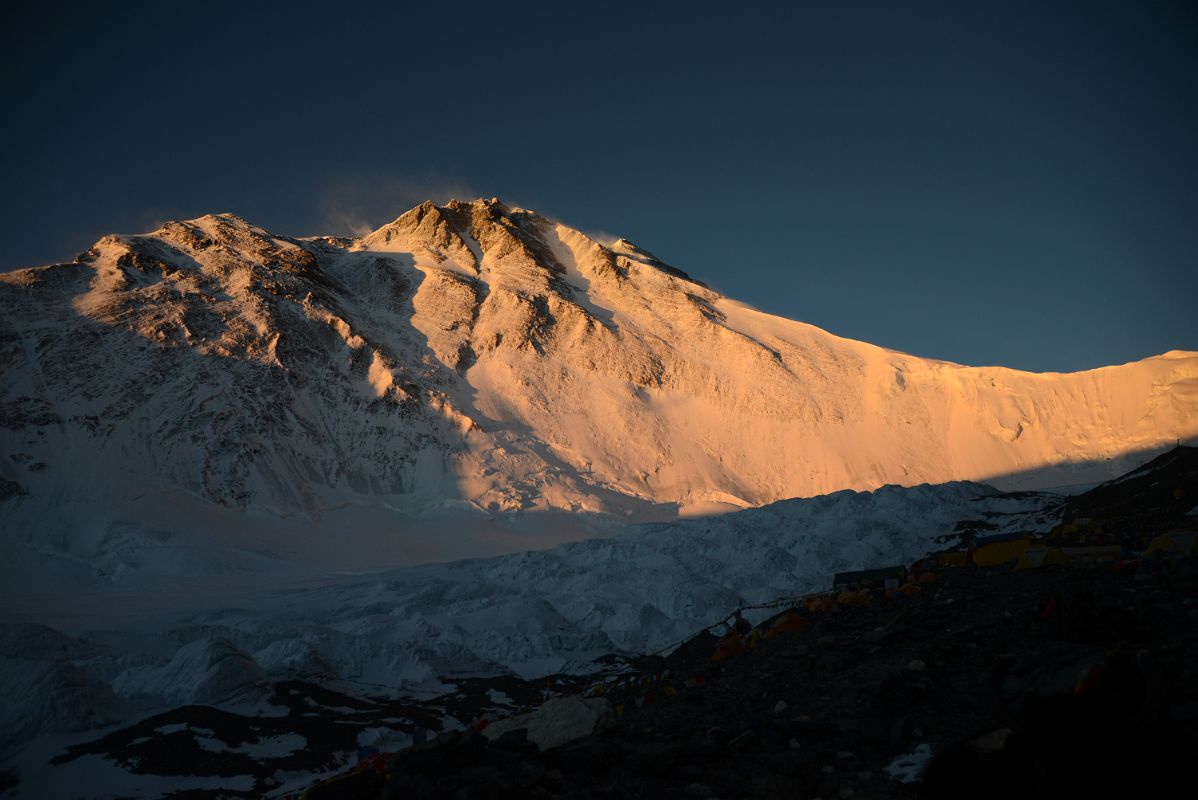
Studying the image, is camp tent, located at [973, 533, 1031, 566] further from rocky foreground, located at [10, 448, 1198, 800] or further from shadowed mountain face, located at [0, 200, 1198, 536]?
shadowed mountain face, located at [0, 200, 1198, 536]

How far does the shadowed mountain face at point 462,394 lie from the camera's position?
6406 cm

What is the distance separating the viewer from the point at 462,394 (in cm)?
Result: 8219

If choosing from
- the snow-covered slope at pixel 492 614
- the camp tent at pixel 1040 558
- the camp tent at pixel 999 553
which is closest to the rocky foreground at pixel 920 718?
the camp tent at pixel 1040 558

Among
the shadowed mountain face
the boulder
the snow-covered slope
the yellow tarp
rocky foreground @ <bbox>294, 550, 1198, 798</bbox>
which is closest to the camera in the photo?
rocky foreground @ <bbox>294, 550, 1198, 798</bbox>

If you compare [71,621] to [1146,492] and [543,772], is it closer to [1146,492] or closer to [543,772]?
[543,772]

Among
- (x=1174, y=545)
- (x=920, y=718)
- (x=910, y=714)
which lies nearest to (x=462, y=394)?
(x=1174, y=545)

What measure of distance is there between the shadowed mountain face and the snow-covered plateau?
38 centimetres

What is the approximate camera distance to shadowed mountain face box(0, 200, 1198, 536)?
64062 millimetres

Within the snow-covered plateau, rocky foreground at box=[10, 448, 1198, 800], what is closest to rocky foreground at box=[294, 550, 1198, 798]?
rocky foreground at box=[10, 448, 1198, 800]

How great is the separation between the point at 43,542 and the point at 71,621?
22.8 m

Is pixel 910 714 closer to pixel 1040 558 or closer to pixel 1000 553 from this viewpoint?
pixel 1040 558

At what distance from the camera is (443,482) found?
70.8m

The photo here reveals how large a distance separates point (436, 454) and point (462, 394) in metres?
11.2

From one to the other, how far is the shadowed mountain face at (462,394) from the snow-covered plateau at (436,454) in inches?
14.8
